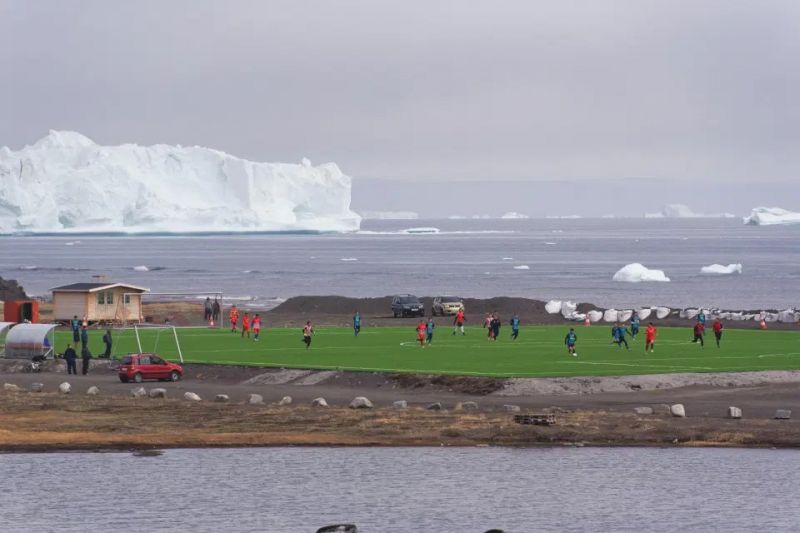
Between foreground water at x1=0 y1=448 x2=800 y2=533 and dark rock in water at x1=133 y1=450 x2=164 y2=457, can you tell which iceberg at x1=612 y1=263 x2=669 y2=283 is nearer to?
foreground water at x1=0 y1=448 x2=800 y2=533

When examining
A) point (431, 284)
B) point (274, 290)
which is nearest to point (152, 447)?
point (274, 290)

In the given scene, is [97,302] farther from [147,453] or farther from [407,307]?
[147,453]

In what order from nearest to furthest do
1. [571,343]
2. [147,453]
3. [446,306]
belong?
[147,453] → [571,343] → [446,306]

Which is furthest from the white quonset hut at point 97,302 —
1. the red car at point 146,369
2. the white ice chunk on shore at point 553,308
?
the white ice chunk on shore at point 553,308

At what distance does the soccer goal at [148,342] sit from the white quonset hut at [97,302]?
1235mm

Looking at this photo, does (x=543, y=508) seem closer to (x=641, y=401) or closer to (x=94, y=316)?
(x=641, y=401)

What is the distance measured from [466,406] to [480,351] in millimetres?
14658

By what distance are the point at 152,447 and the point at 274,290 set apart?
306 feet

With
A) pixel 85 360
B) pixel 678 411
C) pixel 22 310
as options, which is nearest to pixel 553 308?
pixel 22 310

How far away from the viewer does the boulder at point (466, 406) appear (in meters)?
39.8

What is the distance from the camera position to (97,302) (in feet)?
235

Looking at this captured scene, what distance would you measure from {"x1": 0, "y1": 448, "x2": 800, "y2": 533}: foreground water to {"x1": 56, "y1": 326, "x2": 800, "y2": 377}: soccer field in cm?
1207

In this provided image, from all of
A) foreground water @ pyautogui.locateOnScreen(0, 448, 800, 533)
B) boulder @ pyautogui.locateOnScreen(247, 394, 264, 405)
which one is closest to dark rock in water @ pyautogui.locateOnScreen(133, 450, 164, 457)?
foreground water @ pyautogui.locateOnScreen(0, 448, 800, 533)

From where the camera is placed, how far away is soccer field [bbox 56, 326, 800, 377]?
158 feet
